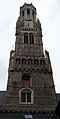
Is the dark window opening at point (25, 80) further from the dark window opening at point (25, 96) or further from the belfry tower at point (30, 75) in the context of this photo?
the dark window opening at point (25, 96)

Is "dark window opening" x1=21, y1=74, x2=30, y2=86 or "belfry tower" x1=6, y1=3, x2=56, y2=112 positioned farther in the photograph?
"dark window opening" x1=21, y1=74, x2=30, y2=86

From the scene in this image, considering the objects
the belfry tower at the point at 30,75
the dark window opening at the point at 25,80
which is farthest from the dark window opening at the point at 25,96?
the dark window opening at the point at 25,80

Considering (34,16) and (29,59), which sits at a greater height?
(34,16)

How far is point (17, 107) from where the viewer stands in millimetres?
28234

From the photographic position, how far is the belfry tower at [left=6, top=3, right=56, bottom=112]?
29047mm

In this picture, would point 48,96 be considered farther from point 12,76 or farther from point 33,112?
point 12,76

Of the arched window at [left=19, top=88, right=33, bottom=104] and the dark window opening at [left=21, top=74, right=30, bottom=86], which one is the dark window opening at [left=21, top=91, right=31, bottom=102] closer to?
the arched window at [left=19, top=88, right=33, bottom=104]

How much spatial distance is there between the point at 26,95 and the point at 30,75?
117 inches

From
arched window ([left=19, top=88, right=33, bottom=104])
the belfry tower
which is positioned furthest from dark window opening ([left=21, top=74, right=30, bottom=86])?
arched window ([left=19, top=88, right=33, bottom=104])

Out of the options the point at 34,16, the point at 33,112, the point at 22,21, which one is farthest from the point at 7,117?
the point at 34,16

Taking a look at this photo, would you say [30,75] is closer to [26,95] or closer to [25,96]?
[26,95]

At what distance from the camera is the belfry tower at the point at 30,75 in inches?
1144

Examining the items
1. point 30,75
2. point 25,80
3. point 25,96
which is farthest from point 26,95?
point 30,75

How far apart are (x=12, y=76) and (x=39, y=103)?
4.96 meters
